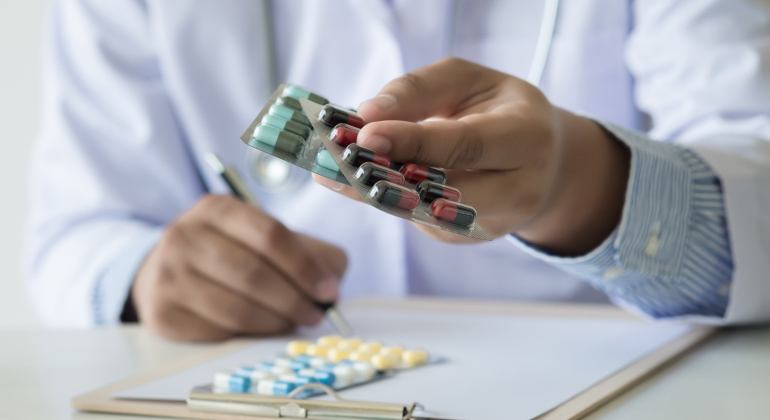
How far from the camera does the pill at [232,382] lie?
0.32 meters

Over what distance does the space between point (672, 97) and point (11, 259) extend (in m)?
1.32

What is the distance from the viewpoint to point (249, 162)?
2.33 ft

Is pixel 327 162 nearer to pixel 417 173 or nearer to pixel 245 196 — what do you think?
pixel 417 173

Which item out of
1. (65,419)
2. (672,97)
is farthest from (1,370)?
(672,97)

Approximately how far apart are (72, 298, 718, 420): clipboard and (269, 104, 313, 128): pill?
0.44 feet

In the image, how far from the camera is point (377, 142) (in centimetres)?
25

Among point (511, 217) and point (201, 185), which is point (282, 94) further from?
point (201, 185)

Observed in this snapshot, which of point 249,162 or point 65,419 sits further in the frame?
point 249,162

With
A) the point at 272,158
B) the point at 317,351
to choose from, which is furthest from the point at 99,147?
the point at 317,351

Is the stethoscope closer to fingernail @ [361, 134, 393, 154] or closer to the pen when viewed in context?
the pen

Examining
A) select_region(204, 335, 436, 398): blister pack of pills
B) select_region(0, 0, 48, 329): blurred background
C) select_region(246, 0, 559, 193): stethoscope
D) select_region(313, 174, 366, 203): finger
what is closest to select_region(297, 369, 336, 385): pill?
select_region(204, 335, 436, 398): blister pack of pills

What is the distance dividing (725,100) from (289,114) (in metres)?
0.46

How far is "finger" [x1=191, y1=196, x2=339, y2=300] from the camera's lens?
486 mm

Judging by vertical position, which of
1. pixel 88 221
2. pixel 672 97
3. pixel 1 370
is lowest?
pixel 1 370
